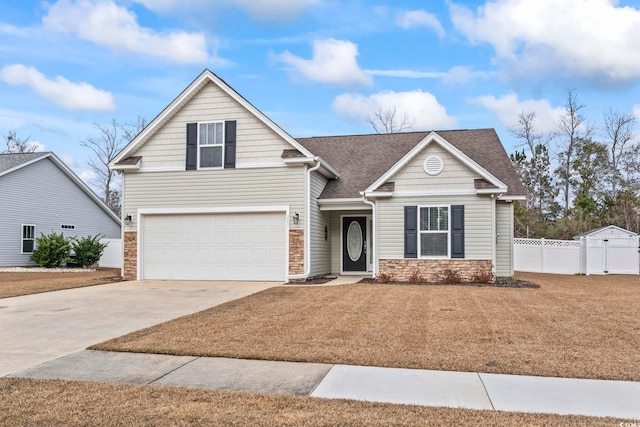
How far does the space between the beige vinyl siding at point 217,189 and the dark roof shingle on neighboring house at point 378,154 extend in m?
1.70

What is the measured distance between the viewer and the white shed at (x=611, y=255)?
1909 cm

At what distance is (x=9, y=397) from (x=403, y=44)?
1858 cm

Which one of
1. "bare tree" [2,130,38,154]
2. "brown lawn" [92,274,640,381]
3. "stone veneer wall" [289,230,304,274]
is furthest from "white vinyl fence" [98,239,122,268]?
"bare tree" [2,130,38,154]

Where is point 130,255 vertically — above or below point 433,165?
below

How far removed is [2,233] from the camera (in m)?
22.6

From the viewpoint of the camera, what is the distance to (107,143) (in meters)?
40.3

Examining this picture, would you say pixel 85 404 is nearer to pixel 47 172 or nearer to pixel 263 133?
pixel 263 133

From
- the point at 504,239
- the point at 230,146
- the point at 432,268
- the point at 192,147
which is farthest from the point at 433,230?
the point at 192,147

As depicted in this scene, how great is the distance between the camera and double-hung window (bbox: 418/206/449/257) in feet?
47.5

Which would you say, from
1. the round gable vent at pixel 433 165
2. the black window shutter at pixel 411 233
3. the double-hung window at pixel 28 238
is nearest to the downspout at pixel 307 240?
the black window shutter at pixel 411 233

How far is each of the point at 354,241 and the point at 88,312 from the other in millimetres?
10062

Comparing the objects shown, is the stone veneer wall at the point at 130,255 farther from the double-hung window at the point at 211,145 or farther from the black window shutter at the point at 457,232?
the black window shutter at the point at 457,232

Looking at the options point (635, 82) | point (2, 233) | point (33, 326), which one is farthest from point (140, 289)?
point (635, 82)

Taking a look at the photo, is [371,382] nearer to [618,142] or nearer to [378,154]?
[378,154]
